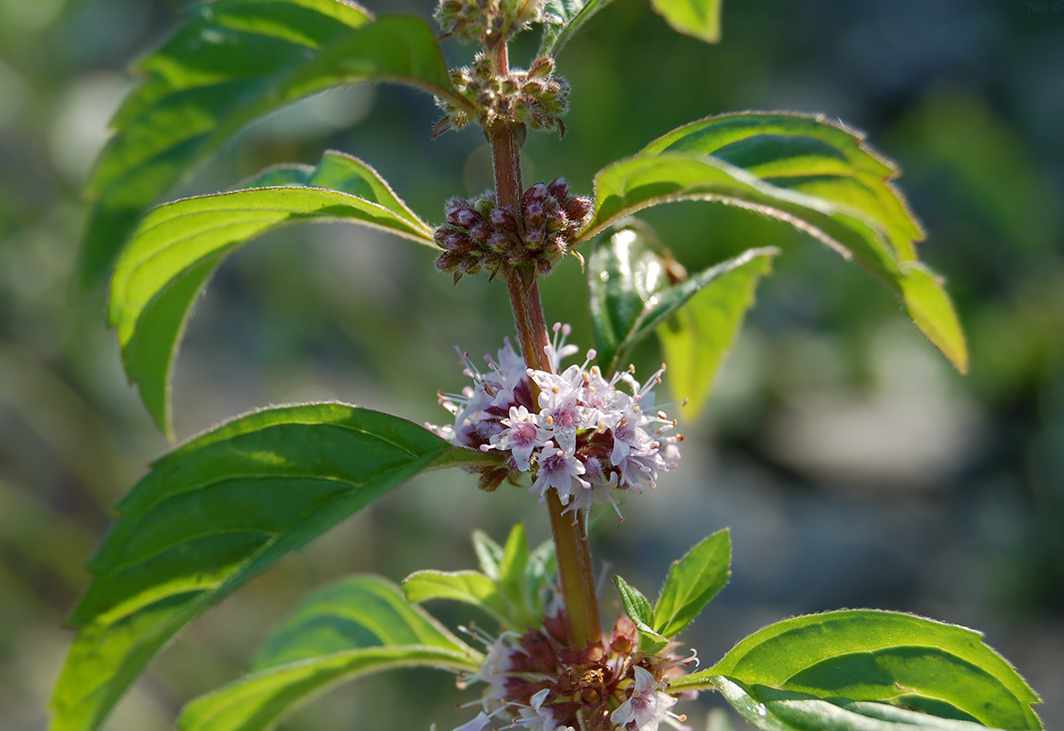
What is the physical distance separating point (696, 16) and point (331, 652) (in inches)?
46.5

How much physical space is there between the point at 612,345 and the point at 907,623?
21.6 inches

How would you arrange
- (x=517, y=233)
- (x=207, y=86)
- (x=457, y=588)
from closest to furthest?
1. (x=207, y=86)
2. (x=517, y=233)
3. (x=457, y=588)

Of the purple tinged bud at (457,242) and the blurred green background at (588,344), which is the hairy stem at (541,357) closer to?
the purple tinged bud at (457,242)

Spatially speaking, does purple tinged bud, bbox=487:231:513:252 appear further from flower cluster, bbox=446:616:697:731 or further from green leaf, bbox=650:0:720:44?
flower cluster, bbox=446:616:697:731

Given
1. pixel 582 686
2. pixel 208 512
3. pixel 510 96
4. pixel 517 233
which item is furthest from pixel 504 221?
pixel 582 686

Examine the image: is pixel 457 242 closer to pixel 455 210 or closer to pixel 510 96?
pixel 455 210

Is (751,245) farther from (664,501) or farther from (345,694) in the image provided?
(345,694)

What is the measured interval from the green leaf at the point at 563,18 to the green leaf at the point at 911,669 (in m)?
0.79

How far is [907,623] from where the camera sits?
3.39ft

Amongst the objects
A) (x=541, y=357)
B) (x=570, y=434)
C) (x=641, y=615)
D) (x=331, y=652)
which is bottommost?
(x=641, y=615)

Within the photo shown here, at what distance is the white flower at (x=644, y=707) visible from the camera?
1123 millimetres

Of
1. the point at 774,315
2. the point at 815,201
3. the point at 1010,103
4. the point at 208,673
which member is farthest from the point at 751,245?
the point at 1010,103

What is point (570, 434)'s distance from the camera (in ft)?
3.73

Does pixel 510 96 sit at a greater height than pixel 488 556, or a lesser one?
greater
